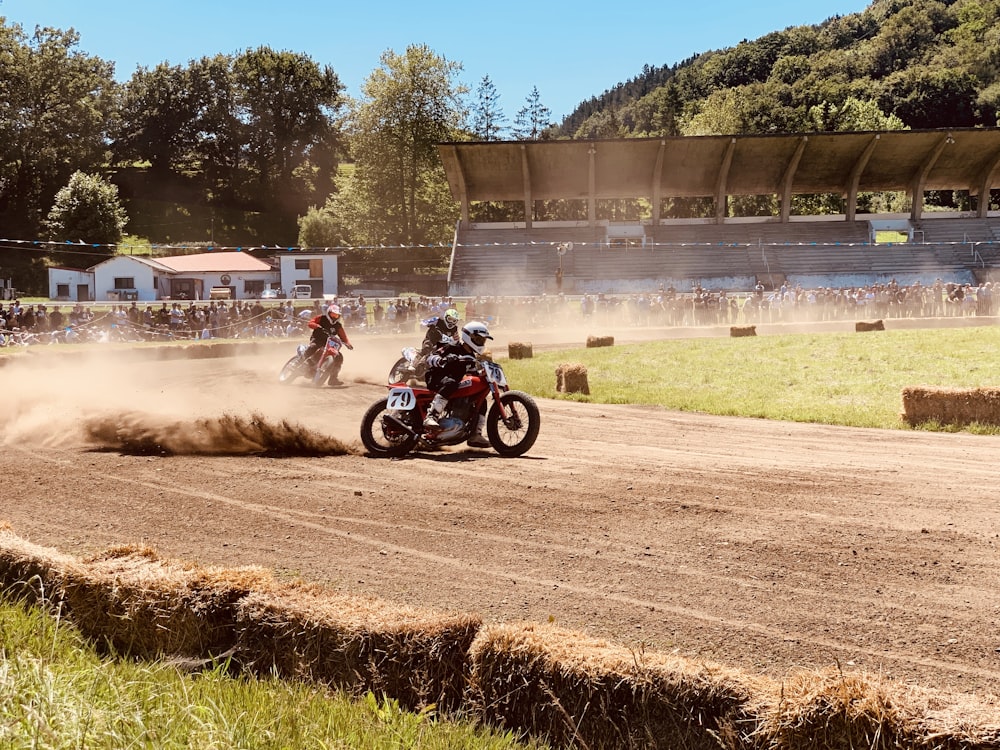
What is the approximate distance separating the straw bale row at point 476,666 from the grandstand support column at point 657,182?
2027 inches

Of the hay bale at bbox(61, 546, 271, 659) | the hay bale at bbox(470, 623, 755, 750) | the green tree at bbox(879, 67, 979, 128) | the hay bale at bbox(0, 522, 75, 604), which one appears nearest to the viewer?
the hay bale at bbox(470, 623, 755, 750)

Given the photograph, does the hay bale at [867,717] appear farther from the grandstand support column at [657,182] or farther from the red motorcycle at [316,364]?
the grandstand support column at [657,182]

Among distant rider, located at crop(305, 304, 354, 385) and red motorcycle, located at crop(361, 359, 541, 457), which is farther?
distant rider, located at crop(305, 304, 354, 385)

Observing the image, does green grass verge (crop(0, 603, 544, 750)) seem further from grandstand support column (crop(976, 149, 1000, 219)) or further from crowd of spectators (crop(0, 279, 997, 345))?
grandstand support column (crop(976, 149, 1000, 219))

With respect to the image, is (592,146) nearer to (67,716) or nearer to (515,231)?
(515,231)

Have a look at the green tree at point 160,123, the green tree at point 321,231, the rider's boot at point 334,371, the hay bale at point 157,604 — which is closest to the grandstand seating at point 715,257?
the rider's boot at point 334,371

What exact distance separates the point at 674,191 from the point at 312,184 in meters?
62.6

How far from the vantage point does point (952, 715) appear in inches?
112

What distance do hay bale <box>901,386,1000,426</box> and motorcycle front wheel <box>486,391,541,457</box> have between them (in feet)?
20.8

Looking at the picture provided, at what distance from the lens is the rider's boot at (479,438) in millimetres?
10727

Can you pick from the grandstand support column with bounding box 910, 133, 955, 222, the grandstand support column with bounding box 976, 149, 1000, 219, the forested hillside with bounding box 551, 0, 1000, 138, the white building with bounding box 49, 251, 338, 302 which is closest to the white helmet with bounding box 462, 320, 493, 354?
the white building with bounding box 49, 251, 338, 302

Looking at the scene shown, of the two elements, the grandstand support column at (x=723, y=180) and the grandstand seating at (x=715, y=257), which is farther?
the grandstand support column at (x=723, y=180)

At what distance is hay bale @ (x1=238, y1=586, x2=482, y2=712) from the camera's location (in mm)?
3791

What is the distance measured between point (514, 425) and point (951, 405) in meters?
6.91
